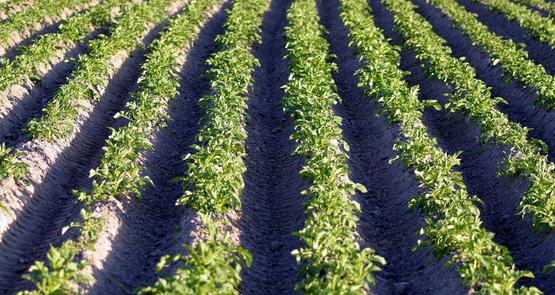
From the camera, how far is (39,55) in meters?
15.9

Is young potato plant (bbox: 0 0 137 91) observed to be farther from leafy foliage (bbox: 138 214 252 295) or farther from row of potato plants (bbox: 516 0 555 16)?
row of potato plants (bbox: 516 0 555 16)

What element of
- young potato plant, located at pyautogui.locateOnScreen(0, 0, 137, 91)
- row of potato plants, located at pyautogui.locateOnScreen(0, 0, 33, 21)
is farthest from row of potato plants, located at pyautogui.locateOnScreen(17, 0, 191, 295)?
row of potato plants, located at pyautogui.locateOnScreen(0, 0, 33, 21)

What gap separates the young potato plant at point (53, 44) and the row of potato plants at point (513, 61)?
1198 cm

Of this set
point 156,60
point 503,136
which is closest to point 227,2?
point 156,60

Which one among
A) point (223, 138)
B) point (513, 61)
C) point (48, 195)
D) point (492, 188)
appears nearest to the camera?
point (48, 195)

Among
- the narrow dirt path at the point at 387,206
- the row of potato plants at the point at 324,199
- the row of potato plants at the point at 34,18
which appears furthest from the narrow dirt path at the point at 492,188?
the row of potato plants at the point at 34,18

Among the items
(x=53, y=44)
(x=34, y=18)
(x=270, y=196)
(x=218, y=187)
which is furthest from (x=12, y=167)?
(x=34, y=18)

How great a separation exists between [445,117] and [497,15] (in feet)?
44.3

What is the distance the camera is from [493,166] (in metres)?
11.8

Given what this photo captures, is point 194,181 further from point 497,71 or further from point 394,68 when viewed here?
point 497,71

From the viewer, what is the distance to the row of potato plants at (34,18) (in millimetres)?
17969

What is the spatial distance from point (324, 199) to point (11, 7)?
54.8 feet

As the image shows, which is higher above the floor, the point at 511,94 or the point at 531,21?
the point at 511,94

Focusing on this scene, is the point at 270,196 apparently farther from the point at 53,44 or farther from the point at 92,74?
the point at 53,44
